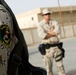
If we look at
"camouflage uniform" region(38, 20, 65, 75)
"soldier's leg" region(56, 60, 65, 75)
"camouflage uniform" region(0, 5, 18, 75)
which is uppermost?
"camouflage uniform" region(0, 5, 18, 75)

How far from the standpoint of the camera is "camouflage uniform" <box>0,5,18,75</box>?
1.34m

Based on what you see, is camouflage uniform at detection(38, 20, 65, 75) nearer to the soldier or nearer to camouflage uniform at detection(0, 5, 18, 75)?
the soldier

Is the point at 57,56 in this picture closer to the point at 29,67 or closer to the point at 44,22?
the point at 44,22

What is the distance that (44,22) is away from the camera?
6.32 metres

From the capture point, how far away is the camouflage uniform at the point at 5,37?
52.8 inches

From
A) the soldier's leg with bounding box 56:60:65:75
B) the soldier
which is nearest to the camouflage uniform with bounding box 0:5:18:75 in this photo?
the soldier

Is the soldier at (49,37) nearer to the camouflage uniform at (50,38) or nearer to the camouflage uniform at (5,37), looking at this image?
the camouflage uniform at (50,38)

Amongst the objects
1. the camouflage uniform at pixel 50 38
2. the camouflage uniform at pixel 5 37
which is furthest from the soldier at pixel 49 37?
the camouflage uniform at pixel 5 37

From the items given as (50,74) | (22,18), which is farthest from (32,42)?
(50,74)

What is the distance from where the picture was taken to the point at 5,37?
135 centimetres

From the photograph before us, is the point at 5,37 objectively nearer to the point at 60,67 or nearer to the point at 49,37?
the point at 49,37

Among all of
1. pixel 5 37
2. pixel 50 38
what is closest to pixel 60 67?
pixel 50 38

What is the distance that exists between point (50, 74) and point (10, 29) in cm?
534

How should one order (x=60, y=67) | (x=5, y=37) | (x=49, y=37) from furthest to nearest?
1. (x=60, y=67)
2. (x=49, y=37)
3. (x=5, y=37)
